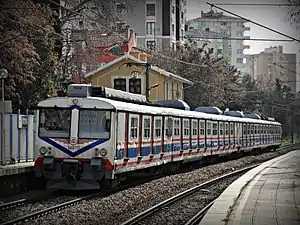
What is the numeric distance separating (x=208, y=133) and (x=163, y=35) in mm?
18911

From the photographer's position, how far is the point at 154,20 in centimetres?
3994

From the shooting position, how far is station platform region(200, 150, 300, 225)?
11625mm

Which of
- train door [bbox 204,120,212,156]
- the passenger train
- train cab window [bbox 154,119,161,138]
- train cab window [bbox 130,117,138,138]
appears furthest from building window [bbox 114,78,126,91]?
train cab window [bbox 130,117,138,138]

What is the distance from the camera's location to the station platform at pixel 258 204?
1162cm

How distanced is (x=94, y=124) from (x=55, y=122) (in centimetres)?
106

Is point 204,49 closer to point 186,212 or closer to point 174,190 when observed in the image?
A: point 174,190

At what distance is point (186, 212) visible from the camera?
46.7 feet

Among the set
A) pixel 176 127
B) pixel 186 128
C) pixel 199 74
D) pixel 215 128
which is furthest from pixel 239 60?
pixel 176 127

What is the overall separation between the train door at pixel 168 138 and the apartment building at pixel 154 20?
6.27 metres

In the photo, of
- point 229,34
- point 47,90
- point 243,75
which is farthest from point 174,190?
point 243,75

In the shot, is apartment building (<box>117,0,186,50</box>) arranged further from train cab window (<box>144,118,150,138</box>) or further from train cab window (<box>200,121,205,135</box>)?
train cab window (<box>144,118,150,138</box>)

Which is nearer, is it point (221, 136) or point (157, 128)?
point (157, 128)

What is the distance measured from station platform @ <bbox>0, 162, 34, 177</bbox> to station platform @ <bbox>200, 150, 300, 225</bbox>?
5.43m

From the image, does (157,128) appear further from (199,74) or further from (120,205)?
(199,74)
